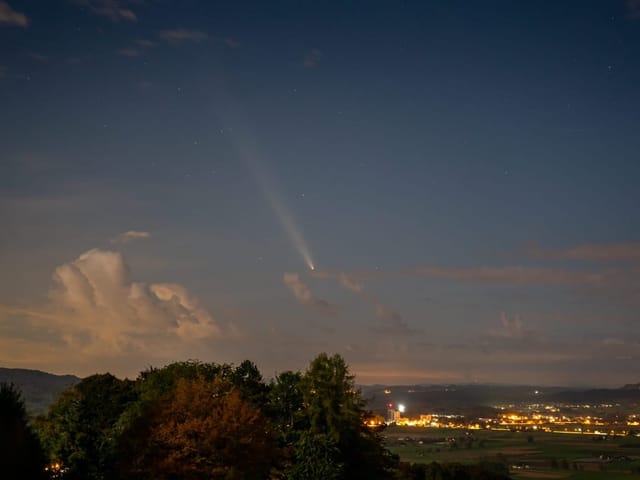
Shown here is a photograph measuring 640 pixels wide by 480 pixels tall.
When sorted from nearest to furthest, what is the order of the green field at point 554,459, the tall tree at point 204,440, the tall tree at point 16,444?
1. the tall tree at point 16,444
2. the tall tree at point 204,440
3. the green field at point 554,459

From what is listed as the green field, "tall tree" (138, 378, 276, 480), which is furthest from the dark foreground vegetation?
the green field

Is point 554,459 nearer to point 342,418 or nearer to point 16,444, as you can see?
point 342,418

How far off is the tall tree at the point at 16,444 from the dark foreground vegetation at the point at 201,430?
0.25 feet

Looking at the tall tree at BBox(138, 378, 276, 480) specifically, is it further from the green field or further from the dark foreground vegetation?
the green field

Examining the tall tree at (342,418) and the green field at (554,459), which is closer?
the tall tree at (342,418)

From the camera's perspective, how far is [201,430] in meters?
49.7

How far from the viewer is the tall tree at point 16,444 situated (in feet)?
138

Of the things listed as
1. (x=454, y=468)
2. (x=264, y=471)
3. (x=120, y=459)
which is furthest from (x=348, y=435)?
(x=454, y=468)

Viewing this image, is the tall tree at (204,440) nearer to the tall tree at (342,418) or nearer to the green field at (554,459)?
the tall tree at (342,418)

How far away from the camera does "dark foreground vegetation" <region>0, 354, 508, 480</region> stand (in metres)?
48.8

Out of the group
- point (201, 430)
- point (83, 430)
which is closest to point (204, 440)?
point (201, 430)

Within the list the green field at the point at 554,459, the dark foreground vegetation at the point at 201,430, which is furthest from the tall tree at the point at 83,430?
the green field at the point at 554,459

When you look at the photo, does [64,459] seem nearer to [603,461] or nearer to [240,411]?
[240,411]

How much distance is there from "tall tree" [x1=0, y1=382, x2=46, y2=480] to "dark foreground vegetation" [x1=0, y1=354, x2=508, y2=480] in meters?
0.08
